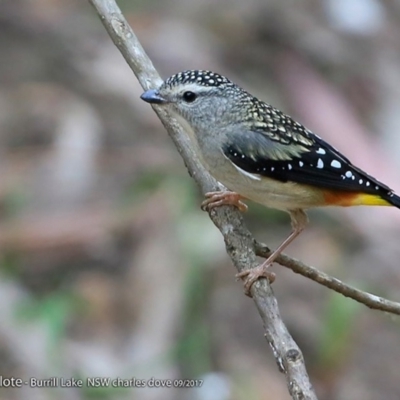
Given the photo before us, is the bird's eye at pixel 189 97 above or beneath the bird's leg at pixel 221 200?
above

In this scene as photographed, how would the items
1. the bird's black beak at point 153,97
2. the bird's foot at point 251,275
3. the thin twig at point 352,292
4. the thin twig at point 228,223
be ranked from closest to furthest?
the thin twig at point 228,223 → the thin twig at point 352,292 → the bird's foot at point 251,275 → the bird's black beak at point 153,97

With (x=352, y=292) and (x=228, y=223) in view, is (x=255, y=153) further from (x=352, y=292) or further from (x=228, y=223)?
(x=352, y=292)

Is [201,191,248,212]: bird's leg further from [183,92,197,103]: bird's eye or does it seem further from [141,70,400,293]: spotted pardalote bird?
[183,92,197,103]: bird's eye

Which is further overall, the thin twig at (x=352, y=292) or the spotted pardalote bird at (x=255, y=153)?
the spotted pardalote bird at (x=255, y=153)

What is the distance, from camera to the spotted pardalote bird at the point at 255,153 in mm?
4789

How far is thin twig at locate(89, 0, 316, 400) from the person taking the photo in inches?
147

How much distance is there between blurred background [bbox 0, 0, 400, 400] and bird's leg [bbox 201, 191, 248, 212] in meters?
1.72

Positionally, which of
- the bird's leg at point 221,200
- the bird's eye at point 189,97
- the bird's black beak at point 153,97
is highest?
the bird's eye at point 189,97

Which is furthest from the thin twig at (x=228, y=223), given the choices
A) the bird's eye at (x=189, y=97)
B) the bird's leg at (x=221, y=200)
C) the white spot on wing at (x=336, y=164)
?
the white spot on wing at (x=336, y=164)

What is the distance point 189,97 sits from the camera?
4.91 meters

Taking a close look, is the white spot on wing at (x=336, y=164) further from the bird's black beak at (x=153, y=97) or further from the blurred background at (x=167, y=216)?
the blurred background at (x=167, y=216)

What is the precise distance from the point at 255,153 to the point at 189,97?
0.48m

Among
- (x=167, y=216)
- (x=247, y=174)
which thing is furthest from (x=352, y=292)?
(x=167, y=216)

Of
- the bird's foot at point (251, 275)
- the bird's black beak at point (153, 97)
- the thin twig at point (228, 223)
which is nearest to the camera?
the thin twig at point (228, 223)
